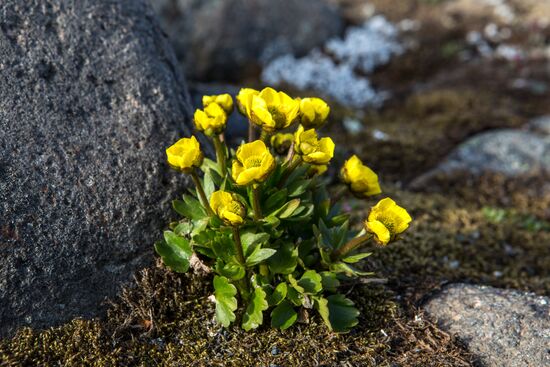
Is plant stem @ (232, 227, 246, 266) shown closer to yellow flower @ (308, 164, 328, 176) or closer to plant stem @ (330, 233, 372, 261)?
plant stem @ (330, 233, 372, 261)

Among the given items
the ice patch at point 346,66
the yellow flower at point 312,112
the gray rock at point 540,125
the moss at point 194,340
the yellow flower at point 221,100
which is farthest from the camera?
the ice patch at point 346,66

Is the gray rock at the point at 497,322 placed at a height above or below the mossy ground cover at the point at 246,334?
below

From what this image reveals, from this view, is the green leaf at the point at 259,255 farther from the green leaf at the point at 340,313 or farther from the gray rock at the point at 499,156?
the gray rock at the point at 499,156

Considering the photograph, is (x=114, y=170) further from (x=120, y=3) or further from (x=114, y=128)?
(x=120, y=3)

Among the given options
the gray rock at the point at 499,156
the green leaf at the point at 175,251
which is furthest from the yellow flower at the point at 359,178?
the gray rock at the point at 499,156

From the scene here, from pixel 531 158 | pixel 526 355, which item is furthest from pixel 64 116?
pixel 531 158

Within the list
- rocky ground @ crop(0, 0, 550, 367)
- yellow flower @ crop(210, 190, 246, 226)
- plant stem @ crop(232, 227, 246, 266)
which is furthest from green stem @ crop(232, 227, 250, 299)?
rocky ground @ crop(0, 0, 550, 367)

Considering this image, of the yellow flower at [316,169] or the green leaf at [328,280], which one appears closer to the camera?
the green leaf at [328,280]
